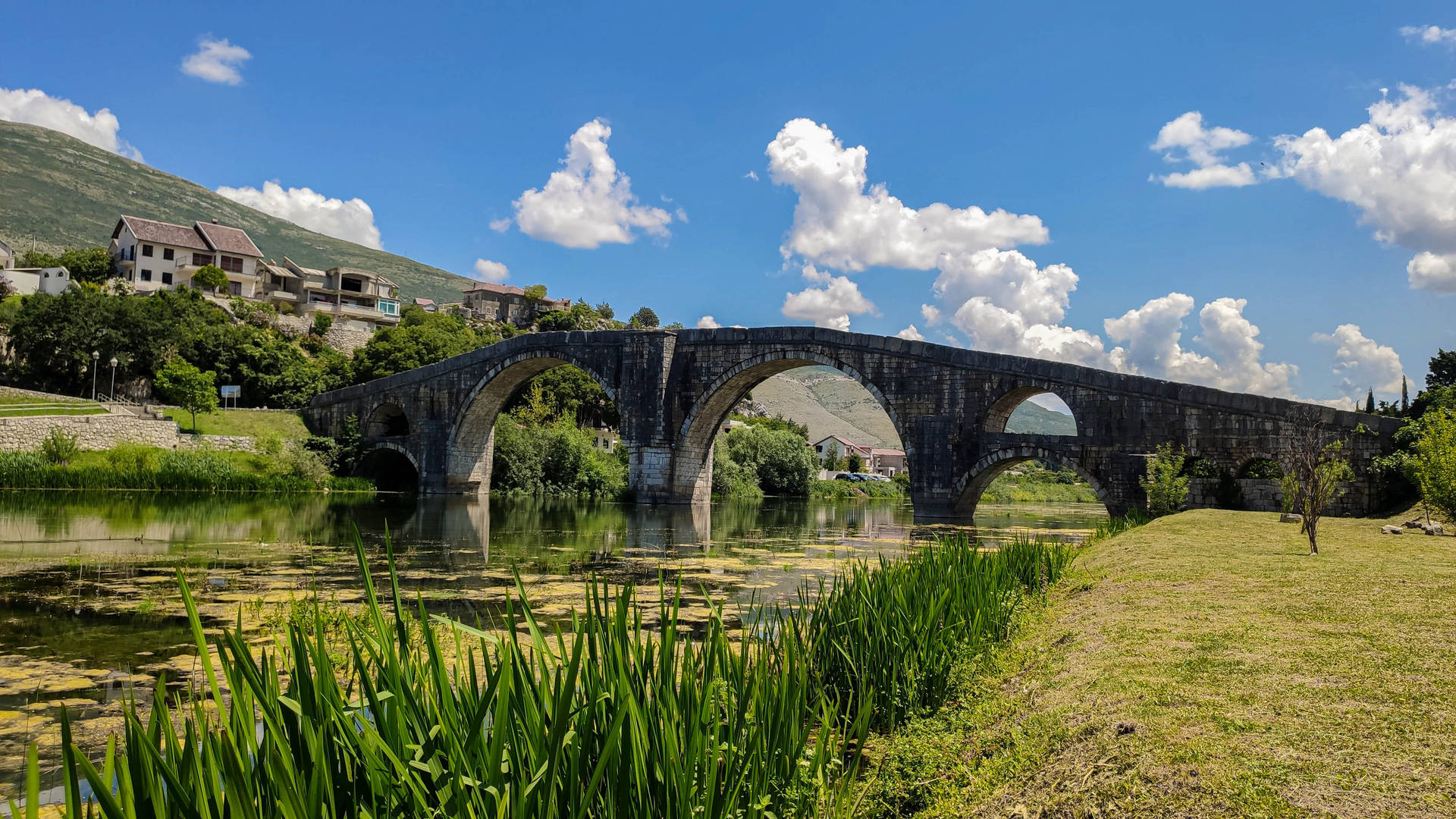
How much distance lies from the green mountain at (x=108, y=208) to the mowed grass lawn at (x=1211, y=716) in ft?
298

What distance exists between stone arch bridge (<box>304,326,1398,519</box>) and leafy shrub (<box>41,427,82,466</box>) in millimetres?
9351

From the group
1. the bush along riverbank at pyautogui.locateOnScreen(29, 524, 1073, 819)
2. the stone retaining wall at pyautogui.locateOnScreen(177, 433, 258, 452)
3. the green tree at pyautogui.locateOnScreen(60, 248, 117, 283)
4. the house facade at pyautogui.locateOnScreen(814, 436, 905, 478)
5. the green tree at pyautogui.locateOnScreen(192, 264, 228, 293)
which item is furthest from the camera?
the house facade at pyautogui.locateOnScreen(814, 436, 905, 478)

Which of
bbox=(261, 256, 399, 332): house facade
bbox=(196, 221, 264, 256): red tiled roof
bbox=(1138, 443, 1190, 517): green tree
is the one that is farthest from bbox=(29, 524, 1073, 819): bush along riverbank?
bbox=(196, 221, 264, 256): red tiled roof

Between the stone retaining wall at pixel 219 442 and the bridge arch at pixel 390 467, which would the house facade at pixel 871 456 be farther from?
the stone retaining wall at pixel 219 442

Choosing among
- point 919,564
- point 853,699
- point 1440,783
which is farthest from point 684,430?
point 1440,783

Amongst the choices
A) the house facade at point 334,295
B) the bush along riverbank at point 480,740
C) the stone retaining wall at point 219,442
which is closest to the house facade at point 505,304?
the house facade at point 334,295

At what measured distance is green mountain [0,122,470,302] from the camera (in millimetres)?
84500

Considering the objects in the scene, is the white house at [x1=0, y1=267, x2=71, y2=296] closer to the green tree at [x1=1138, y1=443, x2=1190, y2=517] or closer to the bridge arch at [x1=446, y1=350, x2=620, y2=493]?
the bridge arch at [x1=446, y1=350, x2=620, y2=493]

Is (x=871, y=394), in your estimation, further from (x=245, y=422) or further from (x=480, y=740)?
(x=480, y=740)

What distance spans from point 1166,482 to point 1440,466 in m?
5.44

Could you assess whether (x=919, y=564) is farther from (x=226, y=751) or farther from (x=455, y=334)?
(x=455, y=334)

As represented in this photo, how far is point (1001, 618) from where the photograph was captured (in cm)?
514

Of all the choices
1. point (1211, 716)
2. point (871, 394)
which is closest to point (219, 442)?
point (871, 394)

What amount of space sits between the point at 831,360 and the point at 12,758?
21313 mm
